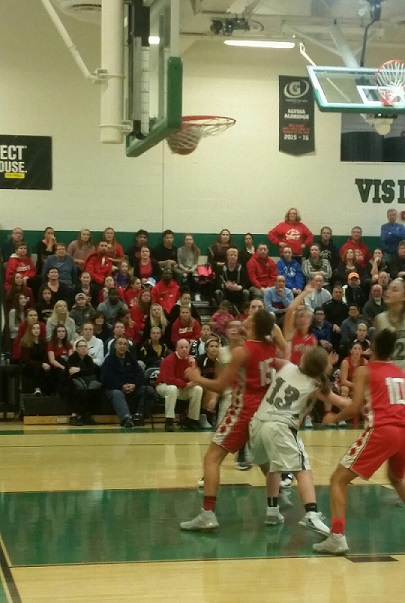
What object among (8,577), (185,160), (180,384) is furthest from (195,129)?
(8,577)

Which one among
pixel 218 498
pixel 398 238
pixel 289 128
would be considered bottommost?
pixel 218 498

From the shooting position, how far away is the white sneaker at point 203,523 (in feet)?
25.8

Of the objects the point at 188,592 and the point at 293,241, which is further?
the point at 293,241

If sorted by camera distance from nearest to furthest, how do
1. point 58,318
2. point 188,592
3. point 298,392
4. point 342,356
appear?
point 188,592 < point 298,392 < point 58,318 < point 342,356

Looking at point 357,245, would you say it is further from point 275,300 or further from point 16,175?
point 16,175

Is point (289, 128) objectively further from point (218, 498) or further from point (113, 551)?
point (113, 551)

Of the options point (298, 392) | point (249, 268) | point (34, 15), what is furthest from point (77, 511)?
point (34, 15)

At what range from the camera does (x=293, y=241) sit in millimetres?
20672

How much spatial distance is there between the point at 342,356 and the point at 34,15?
374 inches

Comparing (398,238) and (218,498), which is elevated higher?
(398,238)

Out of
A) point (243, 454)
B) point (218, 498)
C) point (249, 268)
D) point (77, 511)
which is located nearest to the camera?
point (77, 511)

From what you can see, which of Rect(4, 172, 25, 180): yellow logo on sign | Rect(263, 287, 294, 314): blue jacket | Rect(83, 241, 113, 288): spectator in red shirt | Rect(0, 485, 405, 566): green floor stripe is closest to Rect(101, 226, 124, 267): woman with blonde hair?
Rect(83, 241, 113, 288): spectator in red shirt

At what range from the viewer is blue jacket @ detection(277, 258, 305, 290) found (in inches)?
771

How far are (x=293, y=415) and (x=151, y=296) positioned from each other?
9763 mm
